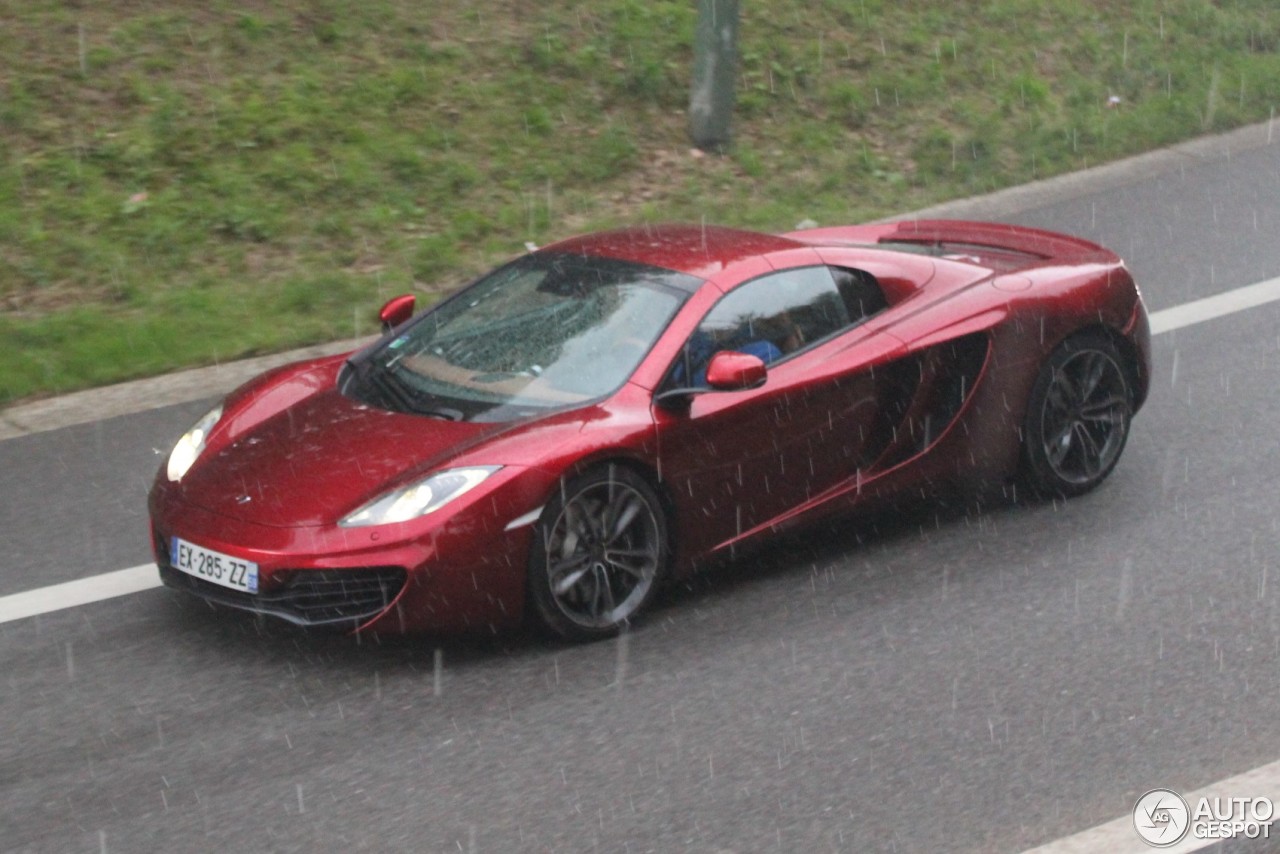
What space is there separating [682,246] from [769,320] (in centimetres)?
50

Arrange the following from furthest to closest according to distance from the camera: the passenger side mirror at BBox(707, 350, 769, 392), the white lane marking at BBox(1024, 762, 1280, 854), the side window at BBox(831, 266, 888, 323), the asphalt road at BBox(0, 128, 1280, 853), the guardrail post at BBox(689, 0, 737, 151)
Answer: the guardrail post at BBox(689, 0, 737, 151) → the side window at BBox(831, 266, 888, 323) → the passenger side mirror at BBox(707, 350, 769, 392) → the asphalt road at BBox(0, 128, 1280, 853) → the white lane marking at BBox(1024, 762, 1280, 854)

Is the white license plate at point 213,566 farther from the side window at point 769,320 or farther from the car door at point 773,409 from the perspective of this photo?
the side window at point 769,320

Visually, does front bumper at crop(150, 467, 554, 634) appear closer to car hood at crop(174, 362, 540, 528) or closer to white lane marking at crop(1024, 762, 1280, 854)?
car hood at crop(174, 362, 540, 528)

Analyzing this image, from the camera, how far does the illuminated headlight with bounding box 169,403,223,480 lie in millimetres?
6516

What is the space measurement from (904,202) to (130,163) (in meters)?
5.37

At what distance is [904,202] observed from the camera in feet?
43.1

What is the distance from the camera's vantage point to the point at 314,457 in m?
6.18

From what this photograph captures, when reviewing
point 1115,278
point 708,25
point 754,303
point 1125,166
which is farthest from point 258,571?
point 1125,166

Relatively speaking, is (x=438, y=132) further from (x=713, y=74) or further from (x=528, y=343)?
(x=528, y=343)

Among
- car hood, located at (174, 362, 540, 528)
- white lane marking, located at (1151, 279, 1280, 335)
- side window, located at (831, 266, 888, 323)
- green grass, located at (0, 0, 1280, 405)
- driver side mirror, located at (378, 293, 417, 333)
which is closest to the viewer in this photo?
car hood, located at (174, 362, 540, 528)

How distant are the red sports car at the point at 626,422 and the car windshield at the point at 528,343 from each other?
10 millimetres

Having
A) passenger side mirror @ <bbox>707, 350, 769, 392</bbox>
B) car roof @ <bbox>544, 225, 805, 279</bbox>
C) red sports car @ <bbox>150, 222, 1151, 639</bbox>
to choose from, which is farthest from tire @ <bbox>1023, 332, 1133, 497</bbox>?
passenger side mirror @ <bbox>707, 350, 769, 392</bbox>

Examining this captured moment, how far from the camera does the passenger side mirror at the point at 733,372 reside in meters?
6.18

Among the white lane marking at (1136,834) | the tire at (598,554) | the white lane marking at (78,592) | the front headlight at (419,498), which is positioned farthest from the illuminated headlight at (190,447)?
the white lane marking at (1136,834)
